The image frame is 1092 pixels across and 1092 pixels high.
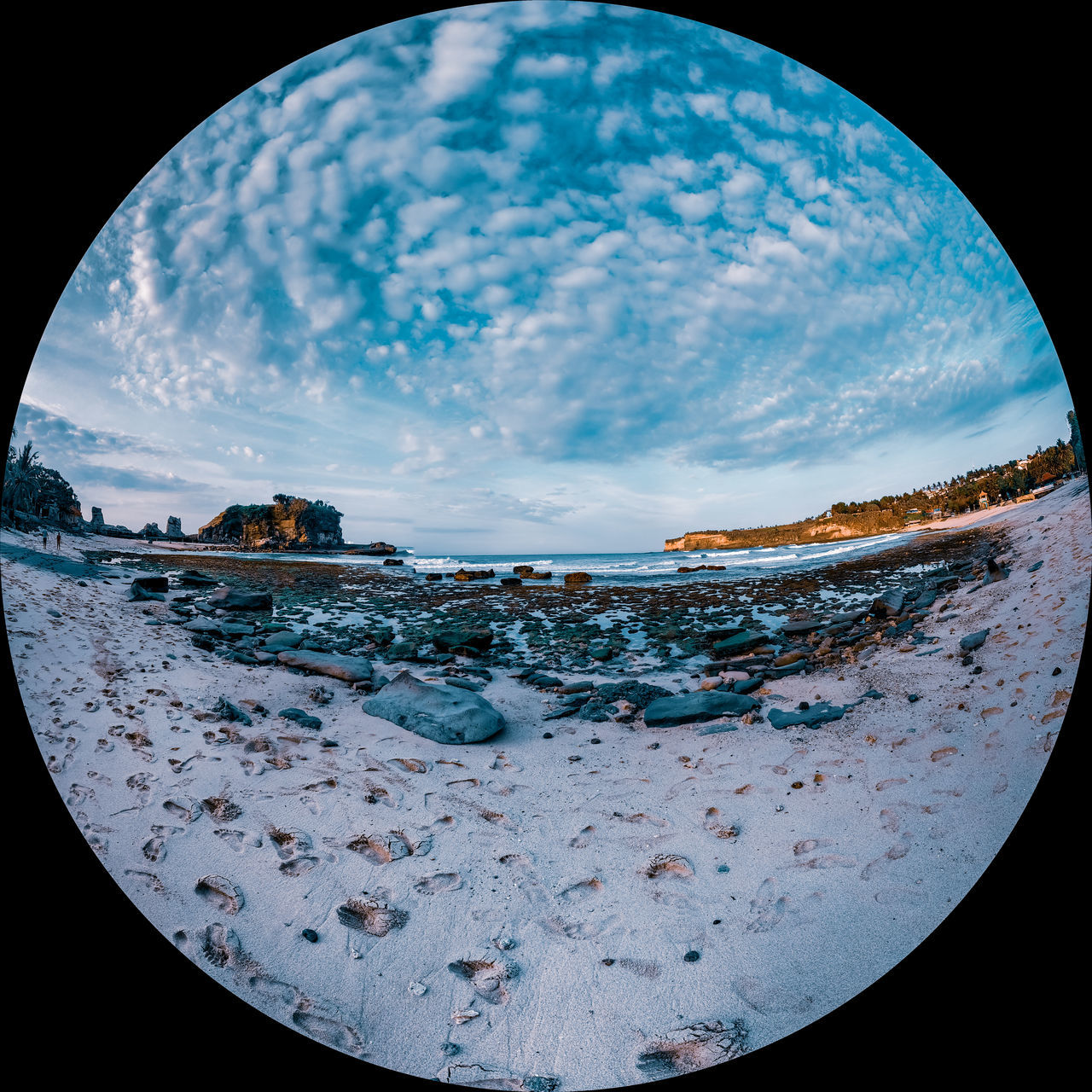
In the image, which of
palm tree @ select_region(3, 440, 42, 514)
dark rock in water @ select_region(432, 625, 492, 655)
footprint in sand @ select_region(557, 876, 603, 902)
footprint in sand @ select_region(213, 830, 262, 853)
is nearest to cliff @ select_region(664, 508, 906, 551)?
dark rock in water @ select_region(432, 625, 492, 655)

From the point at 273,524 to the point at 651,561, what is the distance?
2.59 metres

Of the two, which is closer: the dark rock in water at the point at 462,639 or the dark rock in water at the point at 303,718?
the dark rock in water at the point at 303,718

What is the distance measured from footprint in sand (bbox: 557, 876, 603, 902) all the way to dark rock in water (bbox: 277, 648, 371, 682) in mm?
1585

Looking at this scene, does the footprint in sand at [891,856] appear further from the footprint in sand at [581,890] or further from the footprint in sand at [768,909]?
the footprint in sand at [581,890]

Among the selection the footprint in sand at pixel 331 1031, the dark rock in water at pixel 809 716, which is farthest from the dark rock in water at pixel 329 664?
the dark rock in water at pixel 809 716

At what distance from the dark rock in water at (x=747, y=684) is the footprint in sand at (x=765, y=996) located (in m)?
1.29

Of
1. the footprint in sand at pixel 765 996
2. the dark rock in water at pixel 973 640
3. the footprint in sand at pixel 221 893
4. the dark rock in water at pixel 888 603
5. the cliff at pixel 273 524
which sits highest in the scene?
the cliff at pixel 273 524

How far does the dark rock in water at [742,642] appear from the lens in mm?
2654

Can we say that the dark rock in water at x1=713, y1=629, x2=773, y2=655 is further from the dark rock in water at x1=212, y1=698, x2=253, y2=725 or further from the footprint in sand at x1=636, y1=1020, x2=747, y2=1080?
the dark rock in water at x1=212, y1=698, x2=253, y2=725

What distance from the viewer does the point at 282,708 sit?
→ 91.2 inches

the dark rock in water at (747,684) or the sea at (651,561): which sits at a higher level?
the sea at (651,561)

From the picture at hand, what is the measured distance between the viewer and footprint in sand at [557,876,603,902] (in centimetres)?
162

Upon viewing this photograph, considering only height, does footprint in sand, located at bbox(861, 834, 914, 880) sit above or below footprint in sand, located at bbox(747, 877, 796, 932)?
above

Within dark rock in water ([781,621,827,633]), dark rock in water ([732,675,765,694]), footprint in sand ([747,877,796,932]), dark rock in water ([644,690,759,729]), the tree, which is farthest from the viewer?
dark rock in water ([781,621,827,633])
